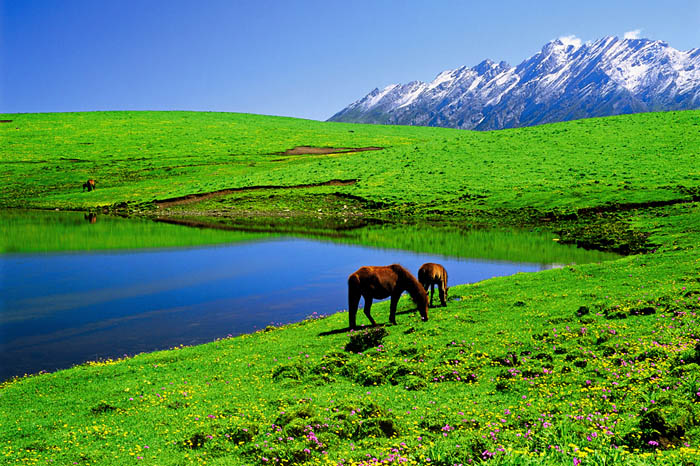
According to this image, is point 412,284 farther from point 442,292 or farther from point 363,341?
point 442,292

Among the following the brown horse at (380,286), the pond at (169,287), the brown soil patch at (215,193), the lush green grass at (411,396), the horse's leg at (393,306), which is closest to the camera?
the lush green grass at (411,396)

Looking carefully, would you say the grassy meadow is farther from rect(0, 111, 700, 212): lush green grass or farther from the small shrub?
rect(0, 111, 700, 212): lush green grass

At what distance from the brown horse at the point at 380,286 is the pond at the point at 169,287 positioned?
3302 mm

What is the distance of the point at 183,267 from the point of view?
42.0 metres

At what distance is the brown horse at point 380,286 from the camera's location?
21.3 metres

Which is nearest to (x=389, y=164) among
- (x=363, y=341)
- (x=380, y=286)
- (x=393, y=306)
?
(x=393, y=306)

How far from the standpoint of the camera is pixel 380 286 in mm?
21484

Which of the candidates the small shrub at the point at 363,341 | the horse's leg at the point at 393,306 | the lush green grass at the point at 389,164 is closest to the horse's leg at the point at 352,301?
the horse's leg at the point at 393,306

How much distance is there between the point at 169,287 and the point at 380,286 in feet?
64.0

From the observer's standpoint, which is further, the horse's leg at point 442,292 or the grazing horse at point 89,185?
the grazing horse at point 89,185

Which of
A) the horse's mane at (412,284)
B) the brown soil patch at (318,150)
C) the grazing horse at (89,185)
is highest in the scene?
the brown soil patch at (318,150)

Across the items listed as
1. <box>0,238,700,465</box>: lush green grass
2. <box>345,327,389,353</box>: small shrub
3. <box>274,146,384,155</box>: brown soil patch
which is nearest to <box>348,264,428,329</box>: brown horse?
<box>0,238,700,465</box>: lush green grass

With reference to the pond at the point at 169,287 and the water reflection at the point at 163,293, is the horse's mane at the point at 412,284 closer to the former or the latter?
the water reflection at the point at 163,293

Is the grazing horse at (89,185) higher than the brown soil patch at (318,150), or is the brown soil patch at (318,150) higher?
the brown soil patch at (318,150)
